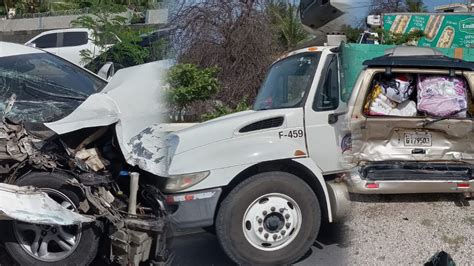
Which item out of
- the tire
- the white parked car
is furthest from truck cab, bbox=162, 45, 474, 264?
the white parked car

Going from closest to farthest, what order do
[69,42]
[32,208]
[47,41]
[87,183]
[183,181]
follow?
[32,208], [87,183], [183,181], [69,42], [47,41]

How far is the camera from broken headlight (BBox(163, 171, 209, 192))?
3338 millimetres

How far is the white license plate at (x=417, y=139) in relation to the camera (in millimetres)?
4477

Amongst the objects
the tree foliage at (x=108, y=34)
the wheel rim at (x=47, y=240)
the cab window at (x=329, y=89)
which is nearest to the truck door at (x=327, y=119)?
the cab window at (x=329, y=89)

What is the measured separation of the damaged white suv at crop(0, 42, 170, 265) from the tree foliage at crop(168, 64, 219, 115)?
0.32 feet

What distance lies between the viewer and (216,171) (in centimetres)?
341

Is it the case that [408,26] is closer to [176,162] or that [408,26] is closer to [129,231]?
[176,162]

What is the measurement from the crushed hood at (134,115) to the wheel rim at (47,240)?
67 centimetres

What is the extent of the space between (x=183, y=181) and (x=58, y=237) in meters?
0.94

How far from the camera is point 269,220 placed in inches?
138

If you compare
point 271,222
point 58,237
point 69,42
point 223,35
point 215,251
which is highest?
point 223,35

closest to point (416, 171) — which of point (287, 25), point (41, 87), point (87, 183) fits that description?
point (287, 25)

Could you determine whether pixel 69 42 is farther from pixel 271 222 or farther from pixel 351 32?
pixel 271 222

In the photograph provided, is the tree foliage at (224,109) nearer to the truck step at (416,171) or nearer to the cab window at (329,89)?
the cab window at (329,89)
